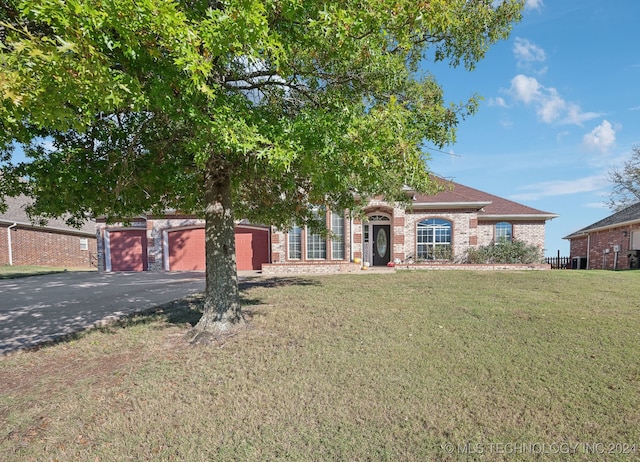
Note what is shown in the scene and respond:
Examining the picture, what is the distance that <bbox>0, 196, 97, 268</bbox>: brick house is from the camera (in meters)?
21.3

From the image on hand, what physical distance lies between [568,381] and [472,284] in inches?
290

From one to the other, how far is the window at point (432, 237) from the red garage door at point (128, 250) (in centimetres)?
1583

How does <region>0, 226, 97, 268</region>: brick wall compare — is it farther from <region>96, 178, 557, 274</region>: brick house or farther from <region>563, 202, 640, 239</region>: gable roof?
<region>563, 202, 640, 239</region>: gable roof

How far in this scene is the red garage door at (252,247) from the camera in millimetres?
19000

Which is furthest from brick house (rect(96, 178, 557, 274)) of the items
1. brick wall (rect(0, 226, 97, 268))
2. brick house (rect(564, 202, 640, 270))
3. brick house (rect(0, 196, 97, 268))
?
brick wall (rect(0, 226, 97, 268))

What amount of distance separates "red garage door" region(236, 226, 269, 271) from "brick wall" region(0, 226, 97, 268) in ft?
49.9

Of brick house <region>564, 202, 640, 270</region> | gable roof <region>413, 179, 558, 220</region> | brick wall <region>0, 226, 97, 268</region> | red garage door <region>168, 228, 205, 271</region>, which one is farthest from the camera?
brick wall <region>0, 226, 97, 268</region>

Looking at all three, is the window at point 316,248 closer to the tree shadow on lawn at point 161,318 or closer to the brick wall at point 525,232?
the tree shadow on lawn at point 161,318

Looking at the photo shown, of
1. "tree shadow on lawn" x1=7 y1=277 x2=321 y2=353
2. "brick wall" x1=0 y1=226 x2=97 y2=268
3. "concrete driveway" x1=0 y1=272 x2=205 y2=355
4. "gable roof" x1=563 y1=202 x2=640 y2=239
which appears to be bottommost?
"concrete driveway" x1=0 y1=272 x2=205 y2=355

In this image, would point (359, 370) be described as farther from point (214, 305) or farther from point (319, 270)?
point (319, 270)

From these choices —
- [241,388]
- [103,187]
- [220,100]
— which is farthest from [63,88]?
[241,388]

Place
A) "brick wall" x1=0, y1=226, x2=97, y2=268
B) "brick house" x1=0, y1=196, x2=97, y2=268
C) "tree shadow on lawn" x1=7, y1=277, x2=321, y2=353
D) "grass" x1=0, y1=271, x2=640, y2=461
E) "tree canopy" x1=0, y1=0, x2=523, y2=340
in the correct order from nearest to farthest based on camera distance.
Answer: "tree canopy" x1=0, y1=0, x2=523, y2=340
"grass" x1=0, y1=271, x2=640, y2=461
"tree shadow on lawn" x1=7, y1=277, x2=321, y2=353
"brick house" x1=0, y1=196, x2=97, y2=268
"brick wall" x1=0, y1=226, x2=97, y2=268

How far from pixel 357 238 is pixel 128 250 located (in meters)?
13.5

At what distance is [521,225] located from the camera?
19062 millimetres
